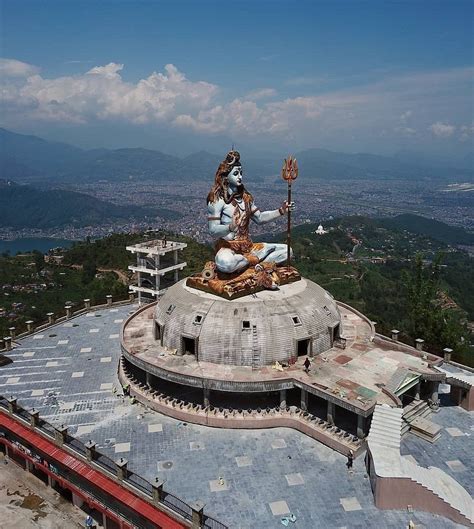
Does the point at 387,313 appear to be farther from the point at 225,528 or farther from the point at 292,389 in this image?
the point at 225,528

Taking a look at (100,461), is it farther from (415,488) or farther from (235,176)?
(235,176)

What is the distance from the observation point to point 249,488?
1959 cm

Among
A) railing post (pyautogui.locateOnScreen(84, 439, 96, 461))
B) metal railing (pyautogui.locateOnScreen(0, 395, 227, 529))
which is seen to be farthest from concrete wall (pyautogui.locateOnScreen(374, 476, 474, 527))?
railing post (pyautogui.locateOnScreen(84, 439, 96, 461))

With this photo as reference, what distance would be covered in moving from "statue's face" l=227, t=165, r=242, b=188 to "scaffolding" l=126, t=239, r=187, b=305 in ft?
43.1

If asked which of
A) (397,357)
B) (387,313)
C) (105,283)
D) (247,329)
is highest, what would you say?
(247,329)

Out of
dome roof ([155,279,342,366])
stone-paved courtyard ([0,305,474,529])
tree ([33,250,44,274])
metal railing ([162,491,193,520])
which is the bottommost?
tree ([33,250,44,274])

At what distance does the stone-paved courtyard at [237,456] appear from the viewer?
18.3 m

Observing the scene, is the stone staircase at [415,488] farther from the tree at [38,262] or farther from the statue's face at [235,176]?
the tree at [38,262]

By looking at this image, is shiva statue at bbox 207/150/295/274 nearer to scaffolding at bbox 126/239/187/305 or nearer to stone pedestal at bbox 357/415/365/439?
stone pedestal at bbox 357/415/365/439

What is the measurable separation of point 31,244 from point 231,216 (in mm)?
172635

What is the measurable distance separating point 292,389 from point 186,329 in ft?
21.8

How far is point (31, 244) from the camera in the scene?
7215 inches

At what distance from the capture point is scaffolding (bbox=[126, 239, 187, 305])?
41000mm

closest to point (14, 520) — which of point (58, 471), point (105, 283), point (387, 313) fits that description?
point (58, 471)
